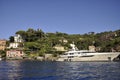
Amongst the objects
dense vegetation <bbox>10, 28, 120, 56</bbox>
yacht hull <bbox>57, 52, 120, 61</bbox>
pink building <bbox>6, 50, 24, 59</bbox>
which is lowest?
yacht hull <bbox>57, 52, 120, 61</bbox>

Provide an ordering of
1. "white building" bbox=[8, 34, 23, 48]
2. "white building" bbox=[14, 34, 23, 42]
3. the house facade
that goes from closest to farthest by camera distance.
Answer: "white building" bbox=[8, 34, 23, 48]
the house facade
"white building" bbox=[14, 34, 23, 42]

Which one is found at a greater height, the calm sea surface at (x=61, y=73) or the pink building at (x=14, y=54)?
the pink building at (x=14, y=54)

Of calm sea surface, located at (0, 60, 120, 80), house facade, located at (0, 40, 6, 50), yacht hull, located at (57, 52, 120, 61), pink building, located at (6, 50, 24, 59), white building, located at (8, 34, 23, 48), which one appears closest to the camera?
calm sea surface, located at (0, 60, 120, 80)

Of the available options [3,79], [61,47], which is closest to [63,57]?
[61,47]

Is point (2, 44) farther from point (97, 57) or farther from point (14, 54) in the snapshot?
point (97, 57)

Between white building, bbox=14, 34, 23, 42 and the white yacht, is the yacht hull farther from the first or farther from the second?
white building, bbox=14, 34, 23, 42

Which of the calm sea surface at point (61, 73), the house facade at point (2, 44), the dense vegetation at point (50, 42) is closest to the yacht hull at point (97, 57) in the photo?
the dense vegetation at point (50, 42)

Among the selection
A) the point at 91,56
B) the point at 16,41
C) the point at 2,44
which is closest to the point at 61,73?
the point at 91,56

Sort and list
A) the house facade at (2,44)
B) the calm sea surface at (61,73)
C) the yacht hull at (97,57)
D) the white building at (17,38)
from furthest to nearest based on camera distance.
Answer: the white building at (17,38) → the house facade at (2,44) → the yacht hull at (97,57) → the calm sea surface at (61,73)

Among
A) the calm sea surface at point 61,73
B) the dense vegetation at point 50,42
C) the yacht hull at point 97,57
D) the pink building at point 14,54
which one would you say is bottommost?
the calm sea surface at point 61,73

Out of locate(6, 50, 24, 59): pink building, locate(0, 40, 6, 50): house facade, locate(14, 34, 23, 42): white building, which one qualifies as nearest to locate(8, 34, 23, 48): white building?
locate(14, 34, 23, 42): white building

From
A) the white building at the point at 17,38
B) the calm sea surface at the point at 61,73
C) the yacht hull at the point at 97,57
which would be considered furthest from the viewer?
the white building at the point at 17,38

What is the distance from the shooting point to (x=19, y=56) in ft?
467

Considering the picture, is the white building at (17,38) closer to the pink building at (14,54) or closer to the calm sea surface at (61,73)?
the pink building at (14,54)
